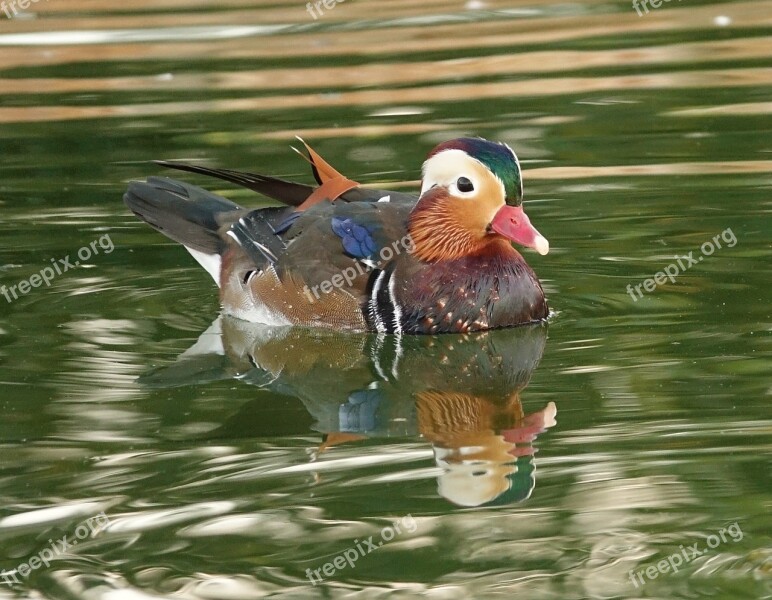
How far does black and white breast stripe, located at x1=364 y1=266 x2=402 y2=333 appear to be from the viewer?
27.2 ft

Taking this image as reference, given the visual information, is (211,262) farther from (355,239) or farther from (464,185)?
(464,185)

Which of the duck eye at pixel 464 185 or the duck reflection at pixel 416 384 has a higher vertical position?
the duck eye at pixel 464 185

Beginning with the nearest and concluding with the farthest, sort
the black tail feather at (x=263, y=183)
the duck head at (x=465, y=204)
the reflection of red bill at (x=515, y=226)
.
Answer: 1. the reflection of red bill at (x=515, y=226)
2. the duck head at (x=465, y=204)
3. the black tail feather at (x=263, y=183)

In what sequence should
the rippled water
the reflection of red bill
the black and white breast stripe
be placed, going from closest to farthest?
the rippled water
the reflection of red bill
the black and white breast stripe

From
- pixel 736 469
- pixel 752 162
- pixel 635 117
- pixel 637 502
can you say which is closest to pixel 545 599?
pixel 637 502

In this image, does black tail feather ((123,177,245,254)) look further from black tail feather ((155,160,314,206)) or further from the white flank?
black tail feather ((155,160,314,206))

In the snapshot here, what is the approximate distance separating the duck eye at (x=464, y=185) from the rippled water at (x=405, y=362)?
0.71 m

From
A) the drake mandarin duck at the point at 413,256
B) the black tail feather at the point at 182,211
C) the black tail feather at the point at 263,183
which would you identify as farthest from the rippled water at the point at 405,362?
the black tail feather at the point at 263,183

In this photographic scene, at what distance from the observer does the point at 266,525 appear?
569 cm

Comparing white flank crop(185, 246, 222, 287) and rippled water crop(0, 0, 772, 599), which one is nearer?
rippled water crop(0, 0, 772, 599)

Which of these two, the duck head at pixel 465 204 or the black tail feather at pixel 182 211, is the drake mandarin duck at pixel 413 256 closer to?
the duck head at pixel 465 204

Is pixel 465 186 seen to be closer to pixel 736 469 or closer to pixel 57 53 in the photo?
pixel 736 469

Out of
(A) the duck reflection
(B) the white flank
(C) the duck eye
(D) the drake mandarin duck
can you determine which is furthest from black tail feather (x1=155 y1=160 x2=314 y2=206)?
(C) the duck eye

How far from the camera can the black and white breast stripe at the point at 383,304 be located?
8289 millimetres
